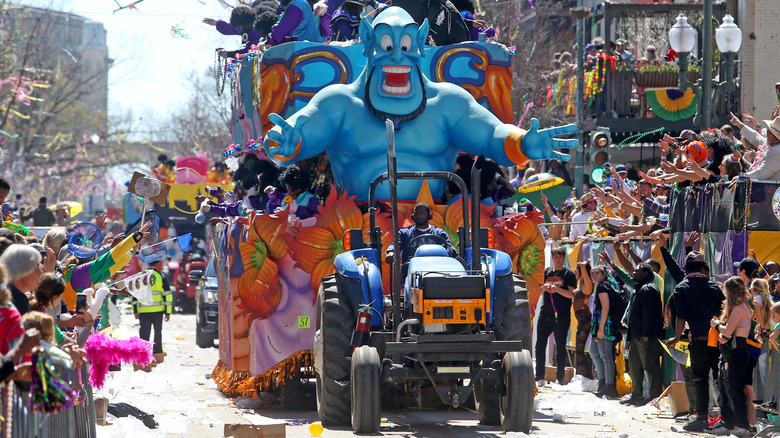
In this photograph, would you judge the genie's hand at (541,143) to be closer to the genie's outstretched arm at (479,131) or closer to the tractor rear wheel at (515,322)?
the genie's outstretched arm at (479,131)

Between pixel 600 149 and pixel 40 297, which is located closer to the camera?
pixel 40 297

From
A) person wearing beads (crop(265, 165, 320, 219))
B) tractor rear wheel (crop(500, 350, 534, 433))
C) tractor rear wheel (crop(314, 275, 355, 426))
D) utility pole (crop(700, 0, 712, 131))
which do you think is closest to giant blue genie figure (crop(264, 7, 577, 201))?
person wearing beads (crop(265, 165, 320, 219))

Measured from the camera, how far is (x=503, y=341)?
9.48 m

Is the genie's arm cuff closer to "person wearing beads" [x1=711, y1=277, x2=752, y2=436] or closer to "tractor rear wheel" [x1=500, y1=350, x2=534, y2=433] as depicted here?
"person wearing beads" [x1=711, y1=277, x2=752, y2=436]

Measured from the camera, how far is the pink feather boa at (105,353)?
344 inches

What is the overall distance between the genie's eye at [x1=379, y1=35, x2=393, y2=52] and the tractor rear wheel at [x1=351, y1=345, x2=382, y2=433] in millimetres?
3949

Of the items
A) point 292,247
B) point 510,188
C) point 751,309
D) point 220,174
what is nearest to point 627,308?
point 510,188

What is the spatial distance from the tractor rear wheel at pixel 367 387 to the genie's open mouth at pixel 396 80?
3.83 m

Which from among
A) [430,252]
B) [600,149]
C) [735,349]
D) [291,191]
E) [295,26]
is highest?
[295,26]

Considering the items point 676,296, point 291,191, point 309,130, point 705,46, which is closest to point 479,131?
point 309,130

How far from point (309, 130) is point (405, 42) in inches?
53.3

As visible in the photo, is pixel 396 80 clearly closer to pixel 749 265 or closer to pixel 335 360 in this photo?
pixel 335 360

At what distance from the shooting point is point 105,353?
28.8 ft

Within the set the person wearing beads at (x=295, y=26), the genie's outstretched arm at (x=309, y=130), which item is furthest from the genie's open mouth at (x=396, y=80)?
the person wearing beads at (x=295, y=26)
